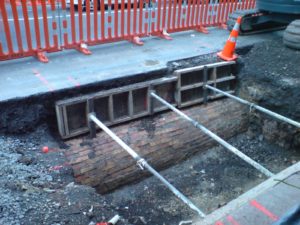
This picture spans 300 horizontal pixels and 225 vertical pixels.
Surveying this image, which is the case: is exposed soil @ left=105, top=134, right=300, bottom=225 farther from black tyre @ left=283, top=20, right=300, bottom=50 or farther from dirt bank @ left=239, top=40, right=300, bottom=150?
black tyre @ left=283, top=20, right=300, bottom=50

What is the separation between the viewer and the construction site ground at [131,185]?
387 centimetres

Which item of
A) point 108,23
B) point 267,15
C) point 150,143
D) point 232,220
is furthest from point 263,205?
point 267,15

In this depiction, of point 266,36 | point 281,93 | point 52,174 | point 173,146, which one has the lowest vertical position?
point 173,146

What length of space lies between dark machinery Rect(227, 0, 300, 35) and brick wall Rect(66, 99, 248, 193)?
265 centimetres

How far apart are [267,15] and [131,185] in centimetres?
592

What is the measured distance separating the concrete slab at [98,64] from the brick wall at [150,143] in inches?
40.3

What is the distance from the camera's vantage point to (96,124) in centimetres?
550

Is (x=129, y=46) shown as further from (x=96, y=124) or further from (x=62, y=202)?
(x=62, y=202)

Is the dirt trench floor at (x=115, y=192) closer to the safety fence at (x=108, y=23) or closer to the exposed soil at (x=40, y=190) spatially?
the exposed soil at (x=40, y=190)

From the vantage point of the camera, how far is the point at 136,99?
606 cm

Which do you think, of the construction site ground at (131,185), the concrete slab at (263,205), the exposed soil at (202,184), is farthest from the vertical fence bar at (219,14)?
the concrete slab at (263,205)

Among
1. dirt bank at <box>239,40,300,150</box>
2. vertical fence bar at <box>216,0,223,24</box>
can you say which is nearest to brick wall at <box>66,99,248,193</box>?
dirt bank at <box>239,40,300,150</box>

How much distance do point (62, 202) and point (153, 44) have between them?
5095 millimetres

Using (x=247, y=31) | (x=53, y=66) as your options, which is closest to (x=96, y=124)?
(x=53, y=66)
